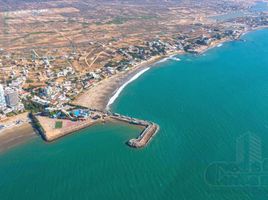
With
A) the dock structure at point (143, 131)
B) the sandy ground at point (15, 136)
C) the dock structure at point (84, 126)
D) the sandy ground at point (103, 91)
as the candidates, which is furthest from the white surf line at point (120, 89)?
the sandy ground at point (15, 136)

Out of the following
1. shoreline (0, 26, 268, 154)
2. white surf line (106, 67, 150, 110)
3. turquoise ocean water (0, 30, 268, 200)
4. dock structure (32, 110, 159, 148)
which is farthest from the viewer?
white surf line (106, 67, 150, 110)

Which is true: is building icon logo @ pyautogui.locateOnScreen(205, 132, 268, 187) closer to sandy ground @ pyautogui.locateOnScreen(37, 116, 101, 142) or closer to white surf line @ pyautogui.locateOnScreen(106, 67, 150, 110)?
sandy ground @ pyautogui.locateOnScreen(37, 116, 101, 142)

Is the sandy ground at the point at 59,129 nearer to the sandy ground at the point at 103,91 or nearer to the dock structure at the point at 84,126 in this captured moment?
the dock structure at the point at 84,126

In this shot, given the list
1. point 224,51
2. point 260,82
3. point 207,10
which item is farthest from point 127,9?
point 260,82

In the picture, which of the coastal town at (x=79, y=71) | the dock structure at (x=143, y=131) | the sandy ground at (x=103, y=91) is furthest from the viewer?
the sandy ground at (x=103, y=91)

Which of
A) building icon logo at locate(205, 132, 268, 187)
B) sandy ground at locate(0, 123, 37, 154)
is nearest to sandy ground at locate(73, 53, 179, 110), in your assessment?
sandy ground at locate(0, 123, 37, 154)

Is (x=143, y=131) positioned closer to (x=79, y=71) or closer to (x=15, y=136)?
(x=15, y=136)
